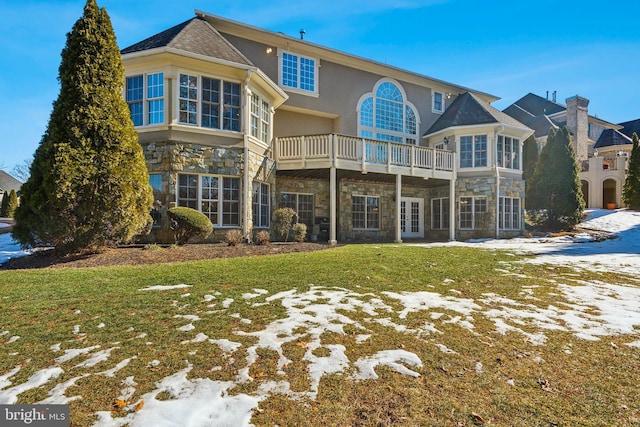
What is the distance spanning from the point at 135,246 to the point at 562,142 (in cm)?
2040

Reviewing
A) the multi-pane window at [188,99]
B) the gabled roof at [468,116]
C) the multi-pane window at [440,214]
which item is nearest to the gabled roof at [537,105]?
the gabled roof at [468,116]

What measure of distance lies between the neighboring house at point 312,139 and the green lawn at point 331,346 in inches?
221

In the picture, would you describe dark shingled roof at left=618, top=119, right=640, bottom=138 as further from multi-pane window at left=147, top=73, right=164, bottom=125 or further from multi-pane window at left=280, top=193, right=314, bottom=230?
multi-pane window at left=147, top=73, right=164, bottom=125

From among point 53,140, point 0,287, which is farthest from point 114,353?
point 53,140

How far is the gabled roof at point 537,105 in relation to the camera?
1246 inches

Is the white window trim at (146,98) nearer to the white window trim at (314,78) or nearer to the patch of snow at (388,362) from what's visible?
the white window trim at (314,78)

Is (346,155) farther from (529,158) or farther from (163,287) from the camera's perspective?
(529,158)

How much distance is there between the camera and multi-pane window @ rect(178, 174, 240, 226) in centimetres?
1097

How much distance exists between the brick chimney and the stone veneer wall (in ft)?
96.2

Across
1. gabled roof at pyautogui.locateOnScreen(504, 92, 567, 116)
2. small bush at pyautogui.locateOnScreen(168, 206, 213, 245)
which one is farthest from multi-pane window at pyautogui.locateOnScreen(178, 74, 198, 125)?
gabled roof at pyautogui.locateOnScreen(504, 92, 567, 116)

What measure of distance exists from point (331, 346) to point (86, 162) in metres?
7.59

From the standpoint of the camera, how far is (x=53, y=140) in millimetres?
7930

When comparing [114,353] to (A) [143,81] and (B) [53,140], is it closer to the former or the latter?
(B) [53,140]

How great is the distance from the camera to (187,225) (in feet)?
32.0
